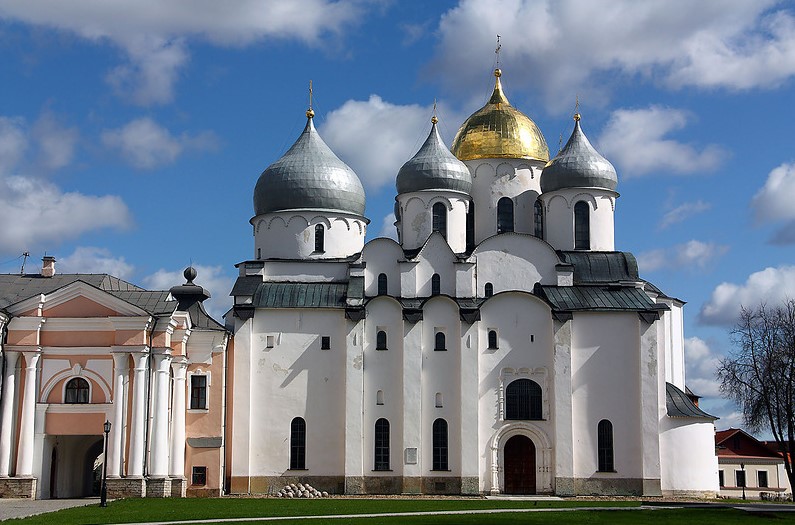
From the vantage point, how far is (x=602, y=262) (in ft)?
150

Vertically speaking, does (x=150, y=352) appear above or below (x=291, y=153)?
below

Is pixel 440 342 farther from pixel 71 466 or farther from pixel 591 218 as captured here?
pixel 71 466

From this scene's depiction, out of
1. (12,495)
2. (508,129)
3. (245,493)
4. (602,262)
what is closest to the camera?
(12,495)

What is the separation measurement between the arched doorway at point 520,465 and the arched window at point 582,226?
8925 mm

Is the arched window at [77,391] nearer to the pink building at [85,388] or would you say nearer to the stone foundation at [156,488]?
the pink building at [85,388]

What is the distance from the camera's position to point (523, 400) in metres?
42.8

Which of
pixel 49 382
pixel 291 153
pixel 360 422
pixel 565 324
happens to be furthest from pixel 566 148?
pixel 49 382

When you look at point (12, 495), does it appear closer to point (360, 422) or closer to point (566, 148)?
point (360, 422)

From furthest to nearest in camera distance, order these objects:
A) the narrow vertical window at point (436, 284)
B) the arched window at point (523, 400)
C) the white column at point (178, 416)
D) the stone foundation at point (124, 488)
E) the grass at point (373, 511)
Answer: the narrow vertical window at point (436, 284)
the arched window at point (523, 400)
the white column at point (178, 416)
the stone foundation at point (124, 488)
the grass at point (373, 511)

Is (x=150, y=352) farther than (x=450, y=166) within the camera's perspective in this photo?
No

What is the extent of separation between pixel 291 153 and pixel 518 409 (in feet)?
48.1

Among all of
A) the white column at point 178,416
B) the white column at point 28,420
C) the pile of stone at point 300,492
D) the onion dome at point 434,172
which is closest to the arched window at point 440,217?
the onion dome at point 434,172

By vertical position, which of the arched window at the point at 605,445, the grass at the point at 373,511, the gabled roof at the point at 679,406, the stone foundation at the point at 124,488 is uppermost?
the gabled roof at the point at 679,406

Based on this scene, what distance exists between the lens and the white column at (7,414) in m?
35.8
